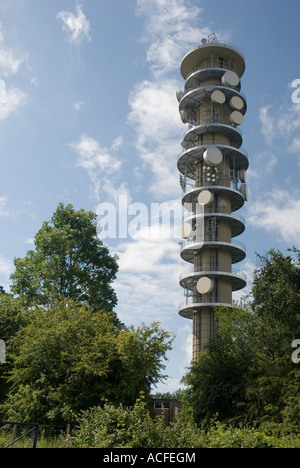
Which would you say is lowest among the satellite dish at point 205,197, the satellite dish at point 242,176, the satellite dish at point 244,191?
the satellite dish at point 205,197

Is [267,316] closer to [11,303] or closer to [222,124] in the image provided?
[11,303]

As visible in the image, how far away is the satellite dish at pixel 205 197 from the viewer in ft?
159

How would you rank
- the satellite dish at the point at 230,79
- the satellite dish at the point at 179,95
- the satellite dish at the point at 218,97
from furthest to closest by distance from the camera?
the satellite dish at the point at 179,95, the satellite dish at the point at 230,79, the satellite dish at the point at 218,97

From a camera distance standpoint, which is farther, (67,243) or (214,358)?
(67,243)

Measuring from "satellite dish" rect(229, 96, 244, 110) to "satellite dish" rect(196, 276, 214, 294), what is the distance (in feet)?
67.7

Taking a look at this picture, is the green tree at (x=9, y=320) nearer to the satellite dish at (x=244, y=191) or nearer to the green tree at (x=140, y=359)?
the green tree at (x=140, y=359)

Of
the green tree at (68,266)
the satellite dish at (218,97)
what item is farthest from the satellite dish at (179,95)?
the green tree at (68,266)

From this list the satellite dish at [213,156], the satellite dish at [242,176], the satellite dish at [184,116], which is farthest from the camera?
the satellite dish at [184,116]

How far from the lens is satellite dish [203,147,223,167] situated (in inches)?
1938

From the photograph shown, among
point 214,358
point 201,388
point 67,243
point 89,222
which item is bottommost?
point 201,388

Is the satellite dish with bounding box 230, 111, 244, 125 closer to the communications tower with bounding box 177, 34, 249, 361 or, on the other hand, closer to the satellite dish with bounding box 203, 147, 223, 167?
the communications tower with bounding box 177, 34, 249, 361

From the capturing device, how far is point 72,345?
24750mm
